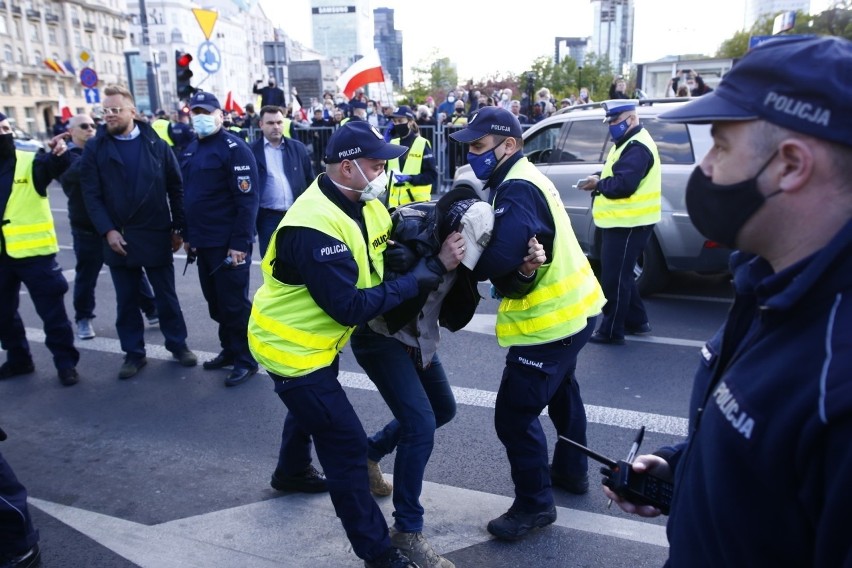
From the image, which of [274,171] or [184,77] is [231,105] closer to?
[184,77]

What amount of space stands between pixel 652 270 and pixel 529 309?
14.4ft

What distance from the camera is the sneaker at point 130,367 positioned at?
18.0ft

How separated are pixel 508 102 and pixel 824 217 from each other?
56.7ft

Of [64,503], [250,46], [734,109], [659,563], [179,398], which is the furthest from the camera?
[250,46]

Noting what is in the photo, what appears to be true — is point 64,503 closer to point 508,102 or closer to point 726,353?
point 726,353

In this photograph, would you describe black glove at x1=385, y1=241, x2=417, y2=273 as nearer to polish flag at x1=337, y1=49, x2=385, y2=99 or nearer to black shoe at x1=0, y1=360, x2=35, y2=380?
black shoe at x1=0, y1=360, x2=35, y2=380

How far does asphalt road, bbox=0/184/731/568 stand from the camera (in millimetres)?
3236

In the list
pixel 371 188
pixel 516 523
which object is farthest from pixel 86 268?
pixel 516 523

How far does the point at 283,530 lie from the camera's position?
339 centimetres

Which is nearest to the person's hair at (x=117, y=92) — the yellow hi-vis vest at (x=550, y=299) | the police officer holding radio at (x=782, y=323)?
the yellow hi-vis vest at (x=550, y=299)

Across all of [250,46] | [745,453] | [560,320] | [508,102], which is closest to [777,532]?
[745,453]

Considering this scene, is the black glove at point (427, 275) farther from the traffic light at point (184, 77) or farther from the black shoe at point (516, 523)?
the traffic light at point (184, 77)

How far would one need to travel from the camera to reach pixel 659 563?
10.0ft

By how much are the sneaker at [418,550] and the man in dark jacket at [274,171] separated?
442 cm
